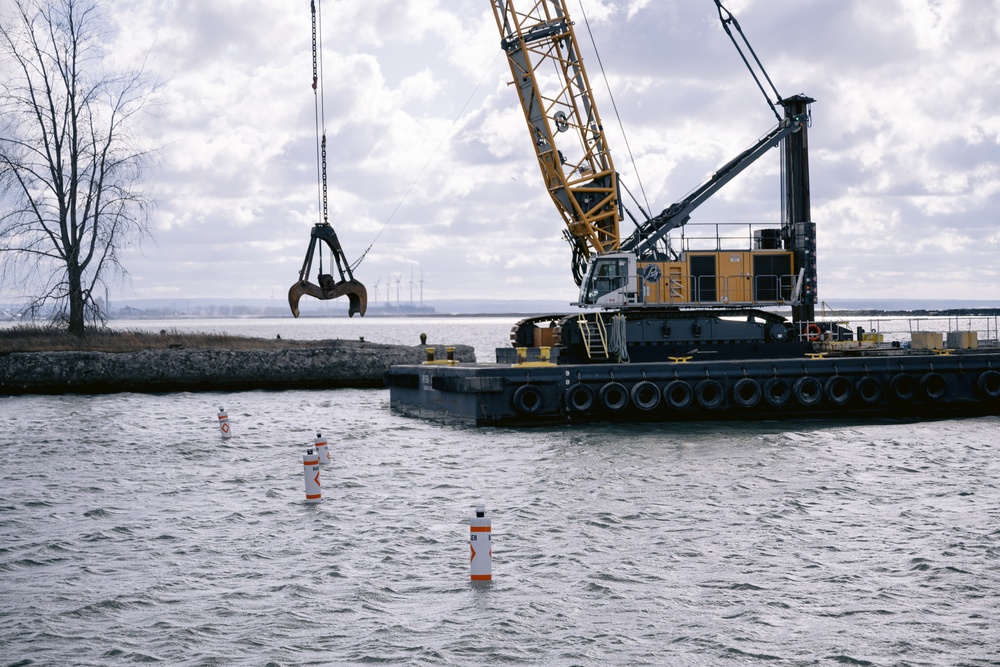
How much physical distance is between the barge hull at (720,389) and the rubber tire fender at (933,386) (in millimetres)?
30

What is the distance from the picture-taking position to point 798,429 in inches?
1082

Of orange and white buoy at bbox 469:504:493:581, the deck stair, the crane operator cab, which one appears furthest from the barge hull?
orange and white buoy at bbox 469:504:493:581

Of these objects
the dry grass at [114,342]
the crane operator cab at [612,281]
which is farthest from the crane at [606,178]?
the dry grass at [114,342]

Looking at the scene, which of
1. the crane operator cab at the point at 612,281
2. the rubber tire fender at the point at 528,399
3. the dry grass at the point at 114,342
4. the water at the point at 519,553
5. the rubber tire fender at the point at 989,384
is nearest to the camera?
the water at the point at 519,553

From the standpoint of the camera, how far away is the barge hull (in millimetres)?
27516

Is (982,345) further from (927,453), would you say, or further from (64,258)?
(64,258)

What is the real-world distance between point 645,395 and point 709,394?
1891 millimetres

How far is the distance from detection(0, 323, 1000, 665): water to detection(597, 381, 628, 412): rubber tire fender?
2.08m

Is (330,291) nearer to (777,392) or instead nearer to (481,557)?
(777,392)

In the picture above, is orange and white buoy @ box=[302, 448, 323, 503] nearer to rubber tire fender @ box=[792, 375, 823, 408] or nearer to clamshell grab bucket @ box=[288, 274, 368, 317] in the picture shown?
clamshell grab bucket @ box=[288, 274, 368, 317]

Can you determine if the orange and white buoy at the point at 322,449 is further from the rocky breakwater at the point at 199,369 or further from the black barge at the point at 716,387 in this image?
the rocky breakwater at the point at 199,369

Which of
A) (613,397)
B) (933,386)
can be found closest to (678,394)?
(613,397)

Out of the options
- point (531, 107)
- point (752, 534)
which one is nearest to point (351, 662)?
point (752, 534)

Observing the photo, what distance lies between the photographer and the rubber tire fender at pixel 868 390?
95.3 feet
